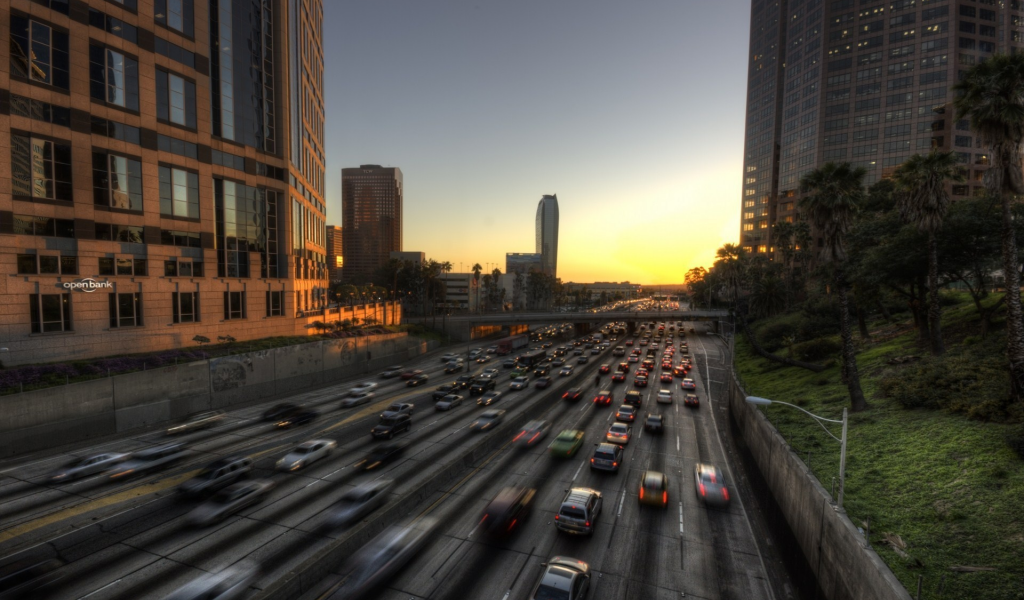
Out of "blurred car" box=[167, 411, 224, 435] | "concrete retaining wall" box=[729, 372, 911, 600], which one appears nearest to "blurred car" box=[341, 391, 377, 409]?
"blurred car" box=[167, 411, 224, 435]

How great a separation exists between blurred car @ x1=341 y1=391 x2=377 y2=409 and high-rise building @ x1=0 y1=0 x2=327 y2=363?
19.0 metres

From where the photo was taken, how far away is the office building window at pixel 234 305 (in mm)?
51469

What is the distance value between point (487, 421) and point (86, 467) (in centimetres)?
2452

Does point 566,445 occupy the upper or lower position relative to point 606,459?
lower

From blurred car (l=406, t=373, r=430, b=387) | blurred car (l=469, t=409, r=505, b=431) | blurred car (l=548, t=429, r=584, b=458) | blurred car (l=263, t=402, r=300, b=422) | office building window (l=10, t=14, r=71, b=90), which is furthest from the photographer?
blurred car (l=406, t=373, r=430, b=387)

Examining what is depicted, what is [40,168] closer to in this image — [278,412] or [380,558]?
[278,412]

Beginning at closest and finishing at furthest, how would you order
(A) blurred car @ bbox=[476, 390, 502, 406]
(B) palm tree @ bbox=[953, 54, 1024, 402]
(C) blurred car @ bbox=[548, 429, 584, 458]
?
(B) palm tree @ bbox=[953, 54, 1024, 402], (C) blurred car @ bbox=[548, 429, 584, 458], (A) blurred car @ bbox=[476, 390, 502, 406]

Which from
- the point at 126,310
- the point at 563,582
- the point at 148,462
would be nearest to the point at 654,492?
the point at 563,582

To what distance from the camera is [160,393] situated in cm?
3675

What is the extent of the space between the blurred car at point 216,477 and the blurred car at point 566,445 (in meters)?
18.7

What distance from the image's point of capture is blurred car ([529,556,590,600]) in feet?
48.3

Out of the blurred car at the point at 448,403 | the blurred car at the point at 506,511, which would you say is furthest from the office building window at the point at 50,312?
the blurred car at the point at 506,511

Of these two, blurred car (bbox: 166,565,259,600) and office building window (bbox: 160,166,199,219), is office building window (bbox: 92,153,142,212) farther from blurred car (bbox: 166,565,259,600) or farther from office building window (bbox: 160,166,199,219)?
blurred car (bbox: 166,565,259,600)

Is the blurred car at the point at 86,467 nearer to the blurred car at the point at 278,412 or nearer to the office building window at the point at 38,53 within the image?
the blurred car at the point at 278,412
